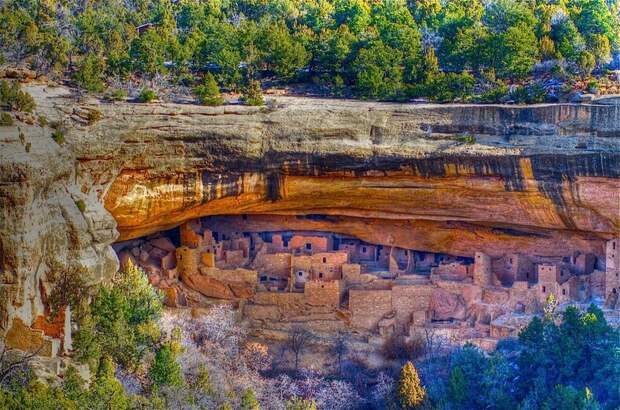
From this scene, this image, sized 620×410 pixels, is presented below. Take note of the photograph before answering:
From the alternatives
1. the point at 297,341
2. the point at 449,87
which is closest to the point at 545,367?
the point at 297,341

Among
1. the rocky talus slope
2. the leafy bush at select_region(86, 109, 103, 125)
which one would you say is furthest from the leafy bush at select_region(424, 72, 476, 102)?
the leafy bush at select_region(86, 109, 103, 125)

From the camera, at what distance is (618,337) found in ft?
78.8

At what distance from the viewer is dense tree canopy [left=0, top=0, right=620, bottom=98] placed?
28.3m

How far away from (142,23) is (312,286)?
10.0 metres

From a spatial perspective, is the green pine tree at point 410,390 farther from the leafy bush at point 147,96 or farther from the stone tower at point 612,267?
the leafy bush at point 147,96

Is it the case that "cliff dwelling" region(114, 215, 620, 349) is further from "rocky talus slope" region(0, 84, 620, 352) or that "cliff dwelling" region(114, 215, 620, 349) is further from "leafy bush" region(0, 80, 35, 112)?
"leafy bush" region(0, 80, 35, 112)

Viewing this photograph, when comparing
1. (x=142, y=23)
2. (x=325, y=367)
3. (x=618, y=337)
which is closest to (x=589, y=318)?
(x=618, y=337)

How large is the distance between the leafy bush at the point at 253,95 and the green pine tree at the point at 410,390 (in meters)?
6.26

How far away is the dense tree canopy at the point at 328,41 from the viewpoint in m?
28.3

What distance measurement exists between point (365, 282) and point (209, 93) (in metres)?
5.27

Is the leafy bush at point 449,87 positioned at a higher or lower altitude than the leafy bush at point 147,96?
higher

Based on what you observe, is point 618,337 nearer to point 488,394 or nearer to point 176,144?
point 488,394

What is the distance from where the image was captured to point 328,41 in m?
30.0

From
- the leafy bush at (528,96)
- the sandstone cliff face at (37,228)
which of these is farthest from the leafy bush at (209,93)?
the leafy bush at (528,96)
